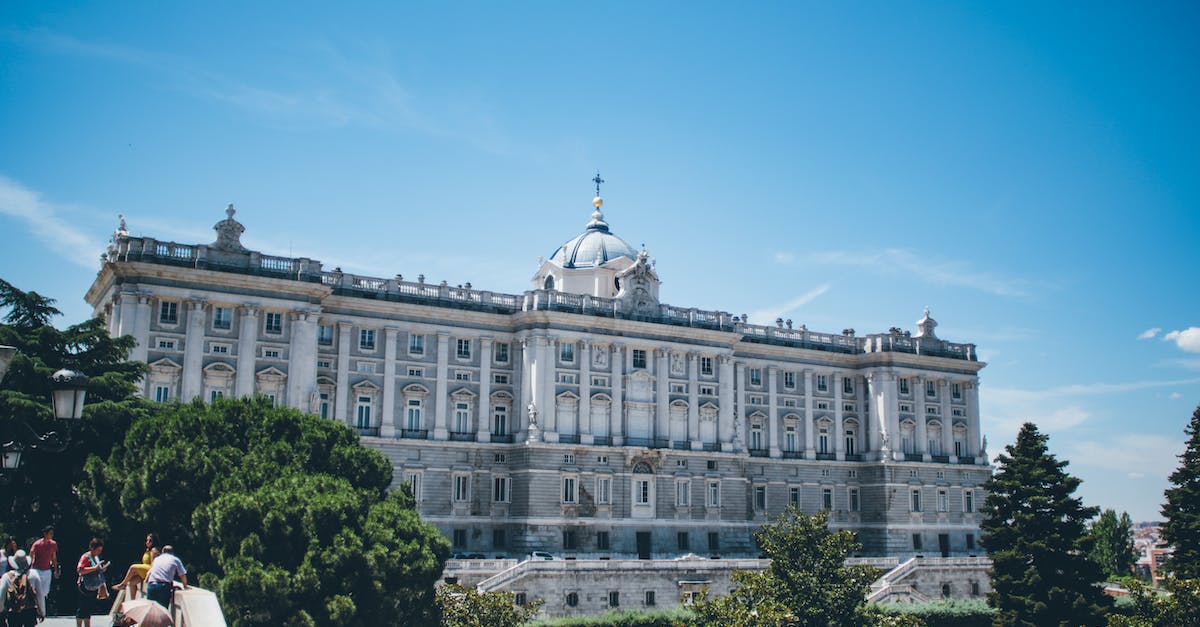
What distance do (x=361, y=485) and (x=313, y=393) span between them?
17.9 meters

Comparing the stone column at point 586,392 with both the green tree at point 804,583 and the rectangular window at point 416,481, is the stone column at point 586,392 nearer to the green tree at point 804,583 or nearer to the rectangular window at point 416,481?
the rectangular window at point 416,481

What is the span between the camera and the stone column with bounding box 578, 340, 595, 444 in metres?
67.2

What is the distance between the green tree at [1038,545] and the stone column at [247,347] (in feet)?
133

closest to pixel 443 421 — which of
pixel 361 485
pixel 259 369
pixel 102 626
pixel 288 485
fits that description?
pixel 259 369

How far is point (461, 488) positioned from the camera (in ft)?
214

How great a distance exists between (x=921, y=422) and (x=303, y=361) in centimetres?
4584

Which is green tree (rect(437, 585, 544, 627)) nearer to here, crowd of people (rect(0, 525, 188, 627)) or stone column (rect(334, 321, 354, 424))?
crowd of people (rect(0, 525, 188, 627))

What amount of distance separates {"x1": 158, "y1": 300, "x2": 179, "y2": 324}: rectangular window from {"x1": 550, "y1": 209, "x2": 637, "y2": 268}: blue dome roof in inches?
1078

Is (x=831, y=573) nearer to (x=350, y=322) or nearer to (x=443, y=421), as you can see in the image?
(x=443, y=421)

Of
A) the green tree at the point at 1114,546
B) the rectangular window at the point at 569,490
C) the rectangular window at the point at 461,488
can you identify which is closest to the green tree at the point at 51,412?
the rectangular window at the point at 461,488

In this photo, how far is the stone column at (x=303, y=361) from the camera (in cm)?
5972

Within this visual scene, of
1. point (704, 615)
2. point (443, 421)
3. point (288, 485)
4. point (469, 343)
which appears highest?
point (469, 343)

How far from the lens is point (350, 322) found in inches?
2506

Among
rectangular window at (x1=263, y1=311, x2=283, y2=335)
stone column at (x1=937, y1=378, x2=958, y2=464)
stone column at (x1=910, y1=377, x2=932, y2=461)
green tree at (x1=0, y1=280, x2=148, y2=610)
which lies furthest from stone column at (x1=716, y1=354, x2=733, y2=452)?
green tree at (x1=0, y1=280, x2=148, y2=610)
